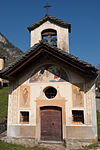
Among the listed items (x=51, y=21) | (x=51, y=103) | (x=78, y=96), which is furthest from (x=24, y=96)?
(x=51, y=21)

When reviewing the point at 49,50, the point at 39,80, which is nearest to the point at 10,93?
the point at 39,80

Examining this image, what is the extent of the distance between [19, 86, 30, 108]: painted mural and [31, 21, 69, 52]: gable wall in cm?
343

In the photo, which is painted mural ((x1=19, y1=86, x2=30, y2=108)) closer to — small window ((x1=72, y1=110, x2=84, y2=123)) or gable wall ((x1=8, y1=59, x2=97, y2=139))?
gable wall ((x1=8, y1=59, x2=97, y2=139))

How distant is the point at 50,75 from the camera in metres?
8.74

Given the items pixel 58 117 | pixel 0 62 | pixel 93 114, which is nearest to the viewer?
pixel 93 114

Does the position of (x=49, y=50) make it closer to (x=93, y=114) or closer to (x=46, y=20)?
(x=46, y=20)

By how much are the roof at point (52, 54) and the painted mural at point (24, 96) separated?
1.08m

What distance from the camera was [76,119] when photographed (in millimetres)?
8172

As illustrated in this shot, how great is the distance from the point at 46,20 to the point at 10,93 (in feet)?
18.0

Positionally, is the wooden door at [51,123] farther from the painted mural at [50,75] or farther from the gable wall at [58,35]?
the gable wall at [58,35]

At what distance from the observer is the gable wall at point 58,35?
986 cm

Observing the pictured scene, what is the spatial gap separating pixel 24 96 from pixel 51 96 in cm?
160

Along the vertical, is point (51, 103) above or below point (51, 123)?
above

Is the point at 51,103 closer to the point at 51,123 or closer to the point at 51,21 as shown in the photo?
the point at 51,123
